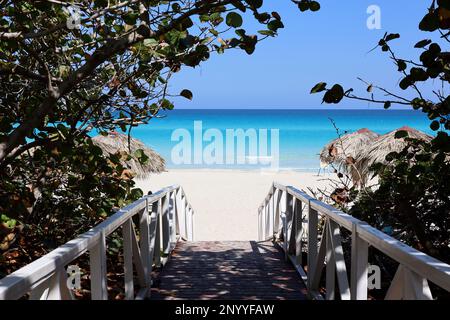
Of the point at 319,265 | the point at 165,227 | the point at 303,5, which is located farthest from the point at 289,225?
the point at 303,5

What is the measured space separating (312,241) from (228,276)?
3.76 feet

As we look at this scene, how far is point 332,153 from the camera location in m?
5.45

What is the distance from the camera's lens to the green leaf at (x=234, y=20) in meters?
2.85

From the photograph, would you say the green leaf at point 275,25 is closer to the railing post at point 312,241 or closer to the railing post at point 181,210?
the railing post at point 312,241

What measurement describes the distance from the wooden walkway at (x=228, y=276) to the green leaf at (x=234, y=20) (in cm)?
222

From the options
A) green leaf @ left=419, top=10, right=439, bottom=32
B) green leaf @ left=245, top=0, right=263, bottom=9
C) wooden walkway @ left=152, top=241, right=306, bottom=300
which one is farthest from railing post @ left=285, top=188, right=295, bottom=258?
green leaf @ left=419, top=10, right=439, bottom=32

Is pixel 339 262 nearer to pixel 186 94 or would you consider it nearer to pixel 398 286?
pixel 398 286

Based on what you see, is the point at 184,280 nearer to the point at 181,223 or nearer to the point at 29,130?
the point at 29,130

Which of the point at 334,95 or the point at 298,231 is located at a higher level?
the point at 334,95

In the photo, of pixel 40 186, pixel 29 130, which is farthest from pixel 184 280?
pixel 29 130

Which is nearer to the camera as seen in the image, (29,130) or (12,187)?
(29,130)

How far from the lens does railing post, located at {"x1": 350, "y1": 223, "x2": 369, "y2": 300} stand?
2605 millimetres

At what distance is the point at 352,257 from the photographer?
108 inches
